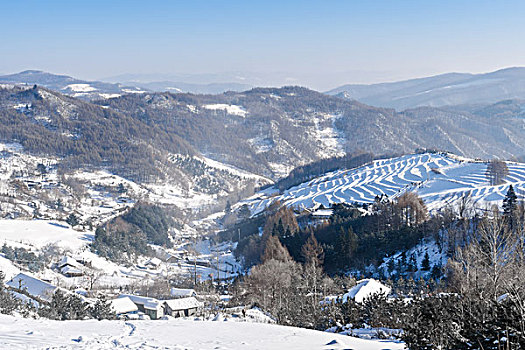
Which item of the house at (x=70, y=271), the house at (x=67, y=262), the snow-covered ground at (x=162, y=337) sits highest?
the snow-covered ground at (x=162, y=337)

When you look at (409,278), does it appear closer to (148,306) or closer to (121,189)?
A: (148,306)

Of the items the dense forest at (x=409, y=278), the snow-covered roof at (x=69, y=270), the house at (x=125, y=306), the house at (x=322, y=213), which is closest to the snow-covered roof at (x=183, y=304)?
the house at (x=125, y=306)

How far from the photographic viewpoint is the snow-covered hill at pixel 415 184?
71.6 metres

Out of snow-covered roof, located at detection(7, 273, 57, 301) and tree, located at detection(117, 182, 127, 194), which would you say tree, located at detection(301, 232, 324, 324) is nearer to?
snow-covered roof, located at detection(7, 273, 57, 301)

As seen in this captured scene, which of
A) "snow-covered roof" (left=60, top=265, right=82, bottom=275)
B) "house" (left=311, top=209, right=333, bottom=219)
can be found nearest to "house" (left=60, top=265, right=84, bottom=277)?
"snow-covered roof" (left=60, top=265, right=82, bottom=275)

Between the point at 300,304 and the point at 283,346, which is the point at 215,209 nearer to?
the point at 300,304

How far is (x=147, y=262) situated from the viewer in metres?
76.5

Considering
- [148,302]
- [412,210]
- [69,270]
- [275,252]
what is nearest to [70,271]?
[69,270]

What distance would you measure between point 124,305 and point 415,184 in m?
64.0

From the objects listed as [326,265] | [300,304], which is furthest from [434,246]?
[300,304]

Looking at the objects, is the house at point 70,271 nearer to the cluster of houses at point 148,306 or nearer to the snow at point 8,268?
the snow at point 8,268

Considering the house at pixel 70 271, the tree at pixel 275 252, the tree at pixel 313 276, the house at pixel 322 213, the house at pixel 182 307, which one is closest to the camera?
the tree at pixel 313 276

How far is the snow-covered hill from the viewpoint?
7156 cm

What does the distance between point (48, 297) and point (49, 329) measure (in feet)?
95.7
